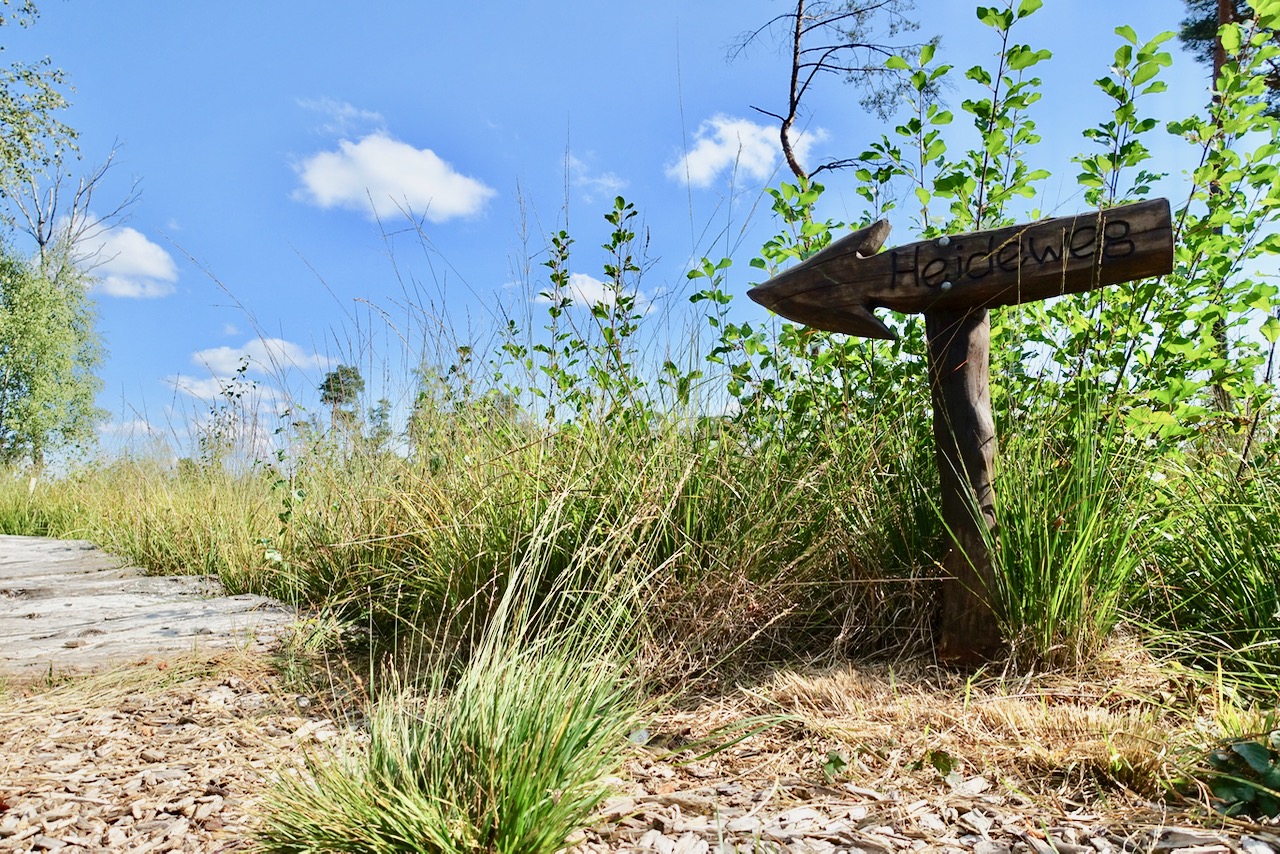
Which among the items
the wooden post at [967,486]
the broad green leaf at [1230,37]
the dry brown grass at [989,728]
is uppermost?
the broad green leaf at [1230,37]

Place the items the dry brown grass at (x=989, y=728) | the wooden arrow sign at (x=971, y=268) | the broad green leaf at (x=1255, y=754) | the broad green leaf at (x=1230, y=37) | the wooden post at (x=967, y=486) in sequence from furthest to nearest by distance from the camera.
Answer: the broad green leaf at (x=1230, y=37), the wooden post at (x=967, y=486), the wooden arrow sign at (x=971, y=268), the dry brown grass at (x=989, y=728), the broad green leaf at (x=1255, y=754)

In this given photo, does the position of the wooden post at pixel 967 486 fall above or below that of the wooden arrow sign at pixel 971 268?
below

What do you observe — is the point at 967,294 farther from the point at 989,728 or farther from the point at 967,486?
the point at 989,728

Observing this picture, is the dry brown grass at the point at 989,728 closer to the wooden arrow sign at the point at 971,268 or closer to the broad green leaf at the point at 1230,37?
the wooden arrow sign at the point at 971,268

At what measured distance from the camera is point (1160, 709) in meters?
2.30

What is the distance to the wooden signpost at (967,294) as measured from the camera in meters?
2.44

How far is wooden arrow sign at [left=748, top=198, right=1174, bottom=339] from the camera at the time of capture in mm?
2416

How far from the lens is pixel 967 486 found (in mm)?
2527

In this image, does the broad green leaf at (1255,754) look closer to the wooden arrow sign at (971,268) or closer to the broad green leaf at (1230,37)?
the wooden arrow sign at (971,268)

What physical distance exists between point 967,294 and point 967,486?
62 centimetres

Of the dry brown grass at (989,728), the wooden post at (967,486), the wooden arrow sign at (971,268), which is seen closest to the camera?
the dry brown grass at (989,728)

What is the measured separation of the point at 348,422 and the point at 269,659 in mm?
1588

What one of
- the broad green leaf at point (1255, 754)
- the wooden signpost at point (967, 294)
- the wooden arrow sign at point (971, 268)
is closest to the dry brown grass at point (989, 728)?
the broad green leaf at point (1255, 754)

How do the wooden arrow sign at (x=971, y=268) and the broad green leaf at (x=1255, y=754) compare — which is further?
the wooden arrow sign at (x=971, y=268)
